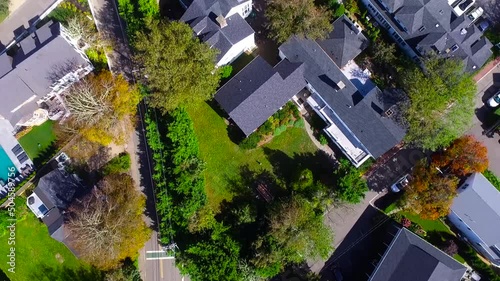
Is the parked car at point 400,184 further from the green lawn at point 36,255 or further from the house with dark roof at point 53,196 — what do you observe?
the green lawn at point 36,255

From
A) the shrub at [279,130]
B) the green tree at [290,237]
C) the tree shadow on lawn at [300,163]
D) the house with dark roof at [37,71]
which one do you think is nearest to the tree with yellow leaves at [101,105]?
the house with dark roof at [37,71]

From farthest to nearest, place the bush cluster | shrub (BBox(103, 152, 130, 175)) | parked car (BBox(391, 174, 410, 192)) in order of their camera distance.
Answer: parked car (BBox(391, 174, 410, 192)) → shrub (BBox(103, 152, 130, 175)) → the bush cluster

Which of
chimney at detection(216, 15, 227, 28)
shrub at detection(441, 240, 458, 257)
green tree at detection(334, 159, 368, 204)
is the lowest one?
shrub at detection(441, 240, 458, 257)

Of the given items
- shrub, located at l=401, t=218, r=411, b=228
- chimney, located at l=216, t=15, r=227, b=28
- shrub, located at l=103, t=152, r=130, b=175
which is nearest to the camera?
chimney, located at l=216, t=15, r=227, b=28

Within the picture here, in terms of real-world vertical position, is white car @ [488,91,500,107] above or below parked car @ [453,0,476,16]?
below

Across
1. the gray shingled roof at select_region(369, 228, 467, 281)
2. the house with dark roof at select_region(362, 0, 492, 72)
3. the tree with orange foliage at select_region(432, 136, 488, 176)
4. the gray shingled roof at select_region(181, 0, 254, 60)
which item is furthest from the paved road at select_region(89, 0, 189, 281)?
the tree with orange foliage at select_region(432, 136, 488, 176)

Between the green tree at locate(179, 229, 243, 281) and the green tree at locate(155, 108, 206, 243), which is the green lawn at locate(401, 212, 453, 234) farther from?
the green tree at locate(155, 108, 206, 243)

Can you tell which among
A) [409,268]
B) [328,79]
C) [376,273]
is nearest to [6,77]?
[328,79]

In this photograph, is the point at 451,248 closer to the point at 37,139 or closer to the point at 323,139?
the point at 323,139
